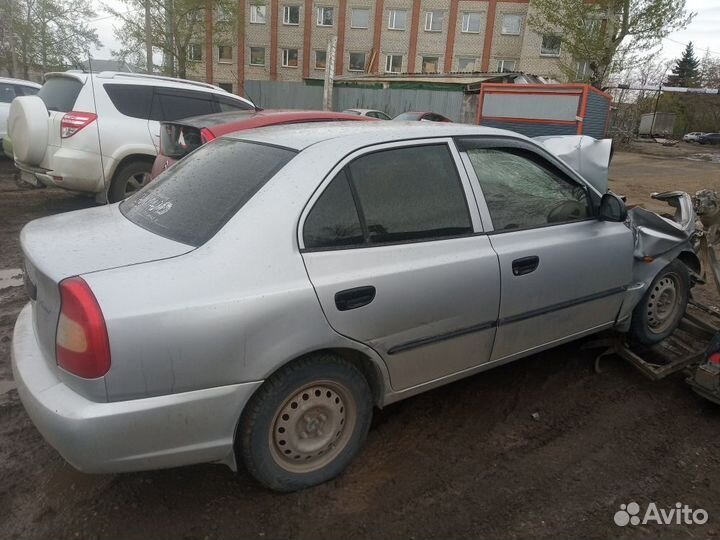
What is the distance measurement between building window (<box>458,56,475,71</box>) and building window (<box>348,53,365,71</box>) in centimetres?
707

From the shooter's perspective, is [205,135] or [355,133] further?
[205,135]

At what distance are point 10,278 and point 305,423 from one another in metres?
4.05

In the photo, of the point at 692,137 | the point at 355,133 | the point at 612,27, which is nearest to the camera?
the point at 355,133

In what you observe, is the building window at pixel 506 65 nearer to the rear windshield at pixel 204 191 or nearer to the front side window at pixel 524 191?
the front side window at pixel 524 191

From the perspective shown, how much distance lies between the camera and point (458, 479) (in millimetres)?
2730

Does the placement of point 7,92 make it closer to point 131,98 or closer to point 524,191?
point 131,98

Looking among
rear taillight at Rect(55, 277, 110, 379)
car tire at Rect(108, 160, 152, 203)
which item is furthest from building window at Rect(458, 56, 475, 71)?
rear taillight at Rect(55, 277, 110, 379)

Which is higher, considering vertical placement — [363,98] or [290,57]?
[290,57]

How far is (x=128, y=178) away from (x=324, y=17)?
38.1 m

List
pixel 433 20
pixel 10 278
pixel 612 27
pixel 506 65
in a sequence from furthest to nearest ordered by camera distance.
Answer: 1. pixel 433 20
2. pixel 506 65
3. pixel 612 27
4. pixel 10 278

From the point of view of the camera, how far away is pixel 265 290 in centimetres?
221

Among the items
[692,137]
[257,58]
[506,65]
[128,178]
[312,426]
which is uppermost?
[506,65]

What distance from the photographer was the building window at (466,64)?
40188 millimetres

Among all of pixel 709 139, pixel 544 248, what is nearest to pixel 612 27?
pixel 709 139
